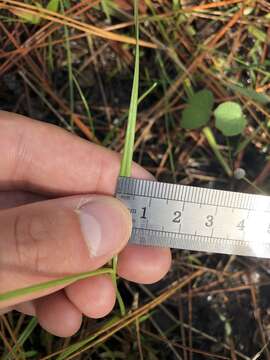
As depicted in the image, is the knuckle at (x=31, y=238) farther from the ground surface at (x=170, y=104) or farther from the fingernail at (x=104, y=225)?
the ground surface at (x=170, y=104)

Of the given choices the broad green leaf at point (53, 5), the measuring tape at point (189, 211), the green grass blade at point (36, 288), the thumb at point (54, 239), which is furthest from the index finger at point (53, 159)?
the broad green leaf at point (53, 5)

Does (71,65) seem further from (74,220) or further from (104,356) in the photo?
(104,356)

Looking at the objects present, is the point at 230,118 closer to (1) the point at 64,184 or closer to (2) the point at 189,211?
(2) the point at 189,211

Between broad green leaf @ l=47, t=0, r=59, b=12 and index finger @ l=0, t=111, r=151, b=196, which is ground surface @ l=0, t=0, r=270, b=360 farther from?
index finger @ l=0, t=111, r=151, b=196

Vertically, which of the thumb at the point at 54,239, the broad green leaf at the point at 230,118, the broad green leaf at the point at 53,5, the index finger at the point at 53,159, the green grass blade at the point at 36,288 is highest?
the broad green leaf at the point at 53,5

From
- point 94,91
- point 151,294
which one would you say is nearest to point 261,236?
point 151,294

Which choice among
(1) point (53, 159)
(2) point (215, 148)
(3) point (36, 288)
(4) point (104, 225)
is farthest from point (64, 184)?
(2) point (215, 148)
